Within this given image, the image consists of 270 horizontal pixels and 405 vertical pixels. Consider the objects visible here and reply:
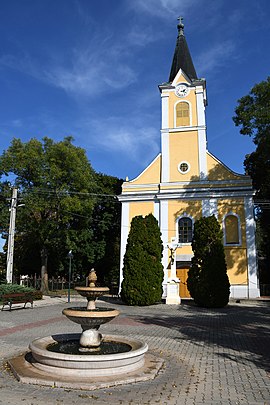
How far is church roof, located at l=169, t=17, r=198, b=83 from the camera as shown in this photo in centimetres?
2912

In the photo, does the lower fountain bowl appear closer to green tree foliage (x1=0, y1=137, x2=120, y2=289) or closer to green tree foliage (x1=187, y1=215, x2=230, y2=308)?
green tree foliage (x1=187, y1=215, x2=230, y2=308)

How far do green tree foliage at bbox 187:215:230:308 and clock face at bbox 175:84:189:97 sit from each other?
12.6 m

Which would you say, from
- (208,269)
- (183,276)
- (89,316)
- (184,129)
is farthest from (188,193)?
(89,316)

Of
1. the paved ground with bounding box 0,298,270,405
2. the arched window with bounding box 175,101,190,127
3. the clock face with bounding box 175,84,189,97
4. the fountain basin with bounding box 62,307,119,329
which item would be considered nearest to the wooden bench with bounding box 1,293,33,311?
the paved ground with bounding box 0,298,270,405

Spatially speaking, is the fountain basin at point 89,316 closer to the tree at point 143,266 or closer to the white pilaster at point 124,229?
the tree at point 143,266

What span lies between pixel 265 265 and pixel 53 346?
1104 inches

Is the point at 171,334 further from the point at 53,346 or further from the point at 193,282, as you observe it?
the point at 193,282

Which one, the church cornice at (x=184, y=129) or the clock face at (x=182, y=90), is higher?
the clock face at (x=182, y=90)

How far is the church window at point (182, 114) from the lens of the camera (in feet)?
89.6

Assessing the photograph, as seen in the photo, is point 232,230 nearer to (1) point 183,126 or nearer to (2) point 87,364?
(1) point 183,126

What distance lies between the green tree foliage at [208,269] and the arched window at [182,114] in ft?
33.4

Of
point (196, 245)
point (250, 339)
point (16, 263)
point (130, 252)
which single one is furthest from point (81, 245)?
point (250, 339)

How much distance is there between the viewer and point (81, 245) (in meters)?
32.6

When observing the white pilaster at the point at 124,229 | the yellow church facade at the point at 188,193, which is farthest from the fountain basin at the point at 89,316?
the white pilaster at the point at 124,229
